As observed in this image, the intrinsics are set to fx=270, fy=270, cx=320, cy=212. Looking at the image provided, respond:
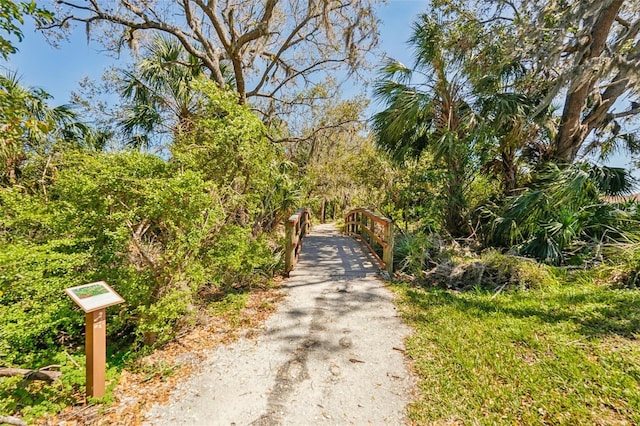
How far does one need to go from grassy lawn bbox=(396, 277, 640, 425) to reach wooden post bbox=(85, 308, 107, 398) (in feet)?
7.28

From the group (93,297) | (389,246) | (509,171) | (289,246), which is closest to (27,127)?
(93,297)

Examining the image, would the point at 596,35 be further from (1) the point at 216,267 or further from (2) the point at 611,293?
(1) the point at 216,267

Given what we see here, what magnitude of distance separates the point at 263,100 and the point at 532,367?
956cm

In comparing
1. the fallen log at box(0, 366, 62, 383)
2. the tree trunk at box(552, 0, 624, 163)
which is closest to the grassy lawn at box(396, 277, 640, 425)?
the fallen log at box(0, 366, 62, 383)

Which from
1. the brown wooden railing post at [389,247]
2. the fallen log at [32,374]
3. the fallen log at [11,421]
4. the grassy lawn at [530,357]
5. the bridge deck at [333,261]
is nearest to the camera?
the fallen log at [11,421]

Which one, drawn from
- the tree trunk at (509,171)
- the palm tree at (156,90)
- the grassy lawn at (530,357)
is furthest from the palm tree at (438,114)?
the palm tree at (156,90)

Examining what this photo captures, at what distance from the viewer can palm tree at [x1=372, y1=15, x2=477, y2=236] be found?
5488mm

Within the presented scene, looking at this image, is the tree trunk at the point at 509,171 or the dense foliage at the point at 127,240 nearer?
the dense foliage at the point at 127,240

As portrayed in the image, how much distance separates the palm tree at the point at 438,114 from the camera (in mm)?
5488

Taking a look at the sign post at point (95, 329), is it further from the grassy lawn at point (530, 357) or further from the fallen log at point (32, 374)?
the grassy lawn at point (530, 357)

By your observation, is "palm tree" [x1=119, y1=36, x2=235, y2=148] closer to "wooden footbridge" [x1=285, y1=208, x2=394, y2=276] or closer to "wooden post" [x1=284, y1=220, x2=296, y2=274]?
"wooden post" [x1=284, y1=220, x2=296, y2=274]

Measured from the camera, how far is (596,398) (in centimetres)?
183

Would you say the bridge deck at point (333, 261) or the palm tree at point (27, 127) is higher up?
the palm tree at point (27, 127)

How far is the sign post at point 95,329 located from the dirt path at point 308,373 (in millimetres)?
452
